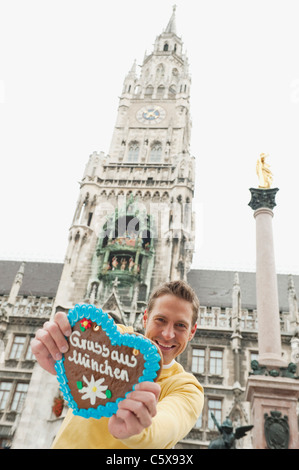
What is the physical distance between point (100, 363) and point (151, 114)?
31676 millimetres

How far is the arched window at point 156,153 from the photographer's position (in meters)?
28.5

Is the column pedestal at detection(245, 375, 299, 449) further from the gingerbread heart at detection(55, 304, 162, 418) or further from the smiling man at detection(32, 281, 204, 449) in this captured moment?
the gingerbread heart at detection(55, 304, 162, 418)

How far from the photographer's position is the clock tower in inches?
819

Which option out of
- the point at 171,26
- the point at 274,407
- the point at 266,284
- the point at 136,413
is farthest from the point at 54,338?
the point at 171,26

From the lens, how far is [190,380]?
2.03m

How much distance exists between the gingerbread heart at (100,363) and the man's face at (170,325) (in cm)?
41

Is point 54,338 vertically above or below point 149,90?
below

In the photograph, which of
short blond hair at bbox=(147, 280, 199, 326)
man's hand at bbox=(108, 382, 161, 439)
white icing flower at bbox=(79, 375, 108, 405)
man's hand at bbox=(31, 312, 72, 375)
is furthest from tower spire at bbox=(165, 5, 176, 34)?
man's hand at bbox=(108, 382, 161, 439)

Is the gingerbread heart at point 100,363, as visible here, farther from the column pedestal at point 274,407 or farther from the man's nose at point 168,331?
the column pedestal at point 274,407

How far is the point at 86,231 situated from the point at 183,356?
9.82 m

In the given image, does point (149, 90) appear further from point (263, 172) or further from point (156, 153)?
point (263, 172)

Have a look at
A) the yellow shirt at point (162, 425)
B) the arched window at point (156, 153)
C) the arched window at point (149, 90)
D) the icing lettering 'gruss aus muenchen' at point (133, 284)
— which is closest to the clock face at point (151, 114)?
the icing lettering 'gruss aus muenchen' at point (133, 284)

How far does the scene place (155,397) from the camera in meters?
1.48
